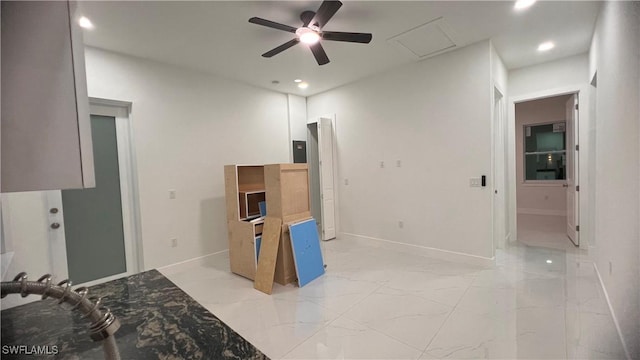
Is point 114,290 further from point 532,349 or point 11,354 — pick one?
point 532,349

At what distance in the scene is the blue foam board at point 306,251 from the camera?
10.3 ft

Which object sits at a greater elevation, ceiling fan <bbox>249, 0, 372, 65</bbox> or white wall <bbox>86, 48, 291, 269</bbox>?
ceiling fan <bbox>249, 0, 372, 65</bbox>

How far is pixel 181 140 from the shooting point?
388cm

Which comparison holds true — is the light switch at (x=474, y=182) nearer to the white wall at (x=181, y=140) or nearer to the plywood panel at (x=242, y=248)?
the plywood panel at (x=242, y=248)

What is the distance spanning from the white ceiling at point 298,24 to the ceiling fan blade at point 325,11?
0.58ft

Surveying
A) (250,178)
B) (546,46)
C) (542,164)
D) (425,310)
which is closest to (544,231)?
(542,164)

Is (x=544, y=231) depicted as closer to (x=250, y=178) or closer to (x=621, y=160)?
(x=621, y=160)

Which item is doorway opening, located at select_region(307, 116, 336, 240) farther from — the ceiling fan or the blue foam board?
the ceiling fan

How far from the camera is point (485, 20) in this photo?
2.86 metres

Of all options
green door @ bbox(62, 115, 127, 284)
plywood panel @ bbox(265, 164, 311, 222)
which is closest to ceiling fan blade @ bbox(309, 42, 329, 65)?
plywood panel @ bbox(265, 164, 311, 222)

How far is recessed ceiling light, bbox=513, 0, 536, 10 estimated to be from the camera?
253 centimetres

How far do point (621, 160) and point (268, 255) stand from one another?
3.14m

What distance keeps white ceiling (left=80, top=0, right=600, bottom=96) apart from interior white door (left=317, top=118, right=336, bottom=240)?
1273mm

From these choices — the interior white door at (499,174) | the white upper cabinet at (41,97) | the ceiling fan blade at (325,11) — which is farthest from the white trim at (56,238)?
the interior white door at (499,174)
